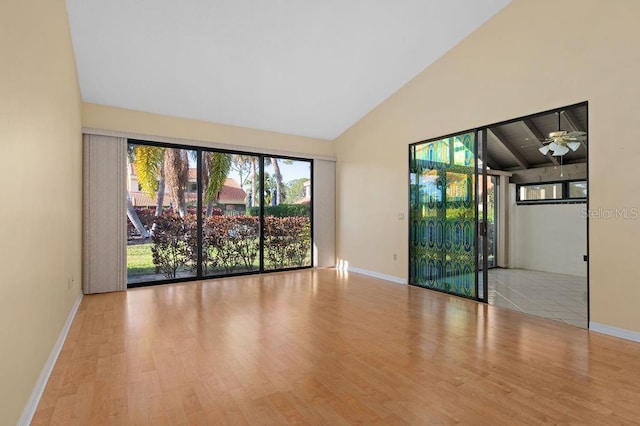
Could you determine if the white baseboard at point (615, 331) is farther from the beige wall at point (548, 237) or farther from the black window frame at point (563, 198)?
the black window frame at point (563, 198)

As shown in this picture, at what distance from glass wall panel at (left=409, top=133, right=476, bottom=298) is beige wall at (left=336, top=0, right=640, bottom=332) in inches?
8.7

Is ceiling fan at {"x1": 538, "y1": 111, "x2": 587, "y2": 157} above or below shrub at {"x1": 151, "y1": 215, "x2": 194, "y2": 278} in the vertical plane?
above

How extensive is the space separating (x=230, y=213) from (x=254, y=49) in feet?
9.88

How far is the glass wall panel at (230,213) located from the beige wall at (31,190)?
273cm

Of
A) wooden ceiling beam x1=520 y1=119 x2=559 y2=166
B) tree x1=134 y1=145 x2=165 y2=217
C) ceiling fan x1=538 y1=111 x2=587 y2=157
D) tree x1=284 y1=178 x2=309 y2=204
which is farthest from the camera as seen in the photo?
tree x1=284 y1=178 x2=309 y2=204

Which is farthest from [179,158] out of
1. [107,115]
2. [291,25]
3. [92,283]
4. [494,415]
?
[494,415]

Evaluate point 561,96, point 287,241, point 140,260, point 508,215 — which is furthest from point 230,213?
point 508,215

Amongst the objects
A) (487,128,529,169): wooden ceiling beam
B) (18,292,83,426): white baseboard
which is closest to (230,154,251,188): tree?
(18,292,83,426): white baseboard

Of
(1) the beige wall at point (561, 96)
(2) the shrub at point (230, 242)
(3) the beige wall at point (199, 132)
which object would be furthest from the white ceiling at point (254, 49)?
(2) the shrub at point (230, 242)

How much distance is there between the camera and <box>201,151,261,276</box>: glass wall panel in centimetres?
609

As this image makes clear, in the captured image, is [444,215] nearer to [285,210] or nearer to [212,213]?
[285,210]

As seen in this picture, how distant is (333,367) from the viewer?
264 cm

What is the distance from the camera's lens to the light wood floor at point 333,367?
2.04 metres

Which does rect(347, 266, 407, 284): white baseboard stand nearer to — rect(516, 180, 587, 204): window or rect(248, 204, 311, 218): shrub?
rect(248, 204, 311, 218): shrub
